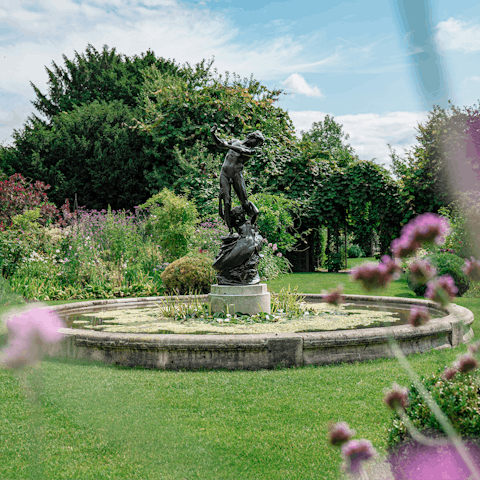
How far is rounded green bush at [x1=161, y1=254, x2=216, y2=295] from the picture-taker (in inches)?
376

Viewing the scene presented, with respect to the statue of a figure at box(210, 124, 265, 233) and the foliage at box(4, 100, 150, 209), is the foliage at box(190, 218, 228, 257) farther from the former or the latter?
the foliage at box(4, 100, 150, 209)

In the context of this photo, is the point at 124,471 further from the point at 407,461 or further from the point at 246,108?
the point at 246,108

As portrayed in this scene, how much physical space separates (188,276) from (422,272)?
28.6 ft

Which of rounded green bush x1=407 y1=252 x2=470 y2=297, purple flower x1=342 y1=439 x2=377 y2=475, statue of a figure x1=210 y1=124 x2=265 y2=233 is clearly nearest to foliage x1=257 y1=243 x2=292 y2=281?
rounded green bush x1=407 y1=252 x2=470 y2=297

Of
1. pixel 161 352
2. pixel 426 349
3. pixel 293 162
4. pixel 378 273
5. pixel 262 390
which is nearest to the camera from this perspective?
pixel 378 273

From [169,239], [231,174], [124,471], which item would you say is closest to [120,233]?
[169,239]

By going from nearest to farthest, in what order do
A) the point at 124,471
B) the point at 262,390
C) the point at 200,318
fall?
1. the point at 124,471
2. the point at 262,390
3. the point at 200,318

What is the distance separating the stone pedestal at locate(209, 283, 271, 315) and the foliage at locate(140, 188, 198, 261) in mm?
5301

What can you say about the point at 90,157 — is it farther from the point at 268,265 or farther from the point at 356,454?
the point at 356,454

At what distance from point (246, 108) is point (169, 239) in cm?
824

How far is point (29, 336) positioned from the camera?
996 mm

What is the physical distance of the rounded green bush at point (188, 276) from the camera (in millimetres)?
9547

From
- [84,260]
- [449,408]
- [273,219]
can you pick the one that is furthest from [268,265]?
[449,408]

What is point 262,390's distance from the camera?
→ 371 cm
